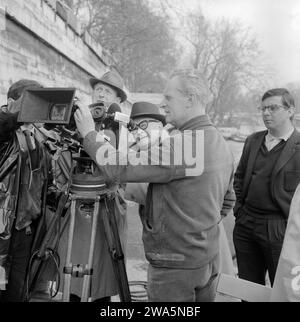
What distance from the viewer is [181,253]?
1.77 meters

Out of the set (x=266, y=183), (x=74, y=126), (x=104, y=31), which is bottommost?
(x=266, y=183)

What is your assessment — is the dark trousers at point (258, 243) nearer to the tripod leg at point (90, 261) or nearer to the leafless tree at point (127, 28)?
the tripod leg at point (90, 261)

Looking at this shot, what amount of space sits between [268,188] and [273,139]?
1.17 feet

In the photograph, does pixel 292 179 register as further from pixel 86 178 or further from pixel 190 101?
pixel 86 178

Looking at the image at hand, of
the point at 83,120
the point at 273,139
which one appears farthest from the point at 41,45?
the point at 83,120

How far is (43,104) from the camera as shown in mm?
1944

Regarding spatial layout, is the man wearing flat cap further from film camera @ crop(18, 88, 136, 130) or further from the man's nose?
the man's nose

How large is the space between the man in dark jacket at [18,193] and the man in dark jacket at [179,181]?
51 centimetres

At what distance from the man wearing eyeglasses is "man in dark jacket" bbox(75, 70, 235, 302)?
80 cm
